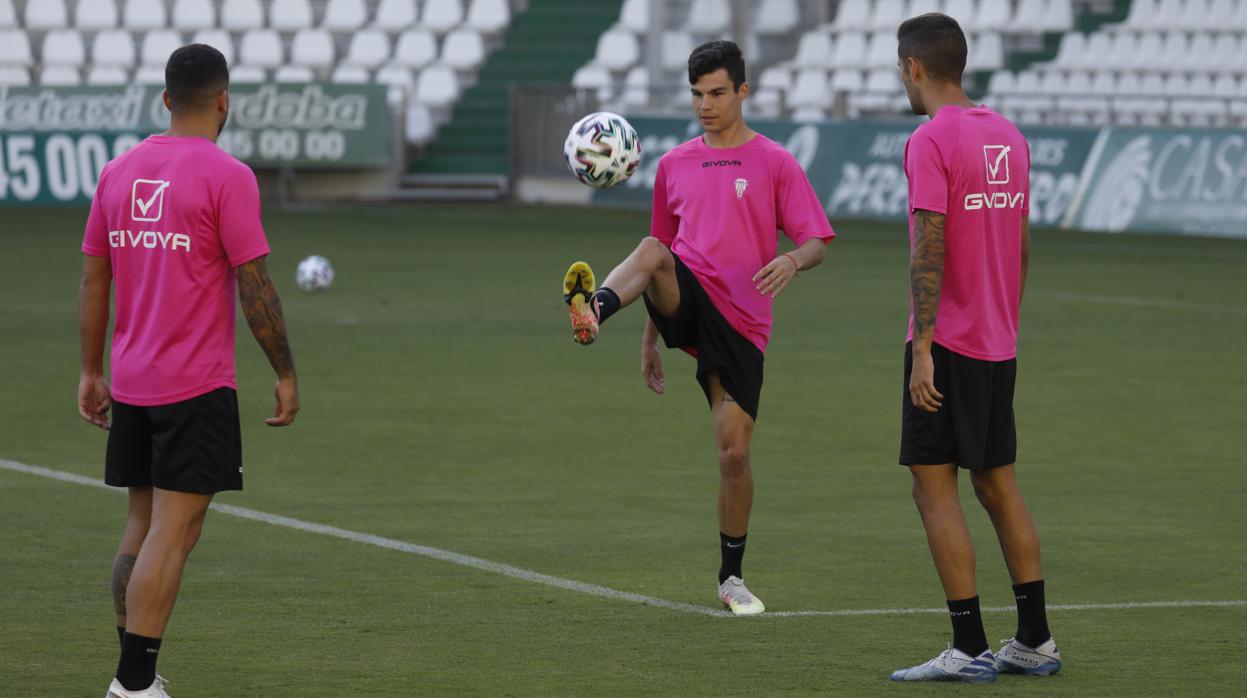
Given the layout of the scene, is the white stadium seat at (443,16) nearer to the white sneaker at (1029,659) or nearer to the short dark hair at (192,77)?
the white sneaker at (1029,659)

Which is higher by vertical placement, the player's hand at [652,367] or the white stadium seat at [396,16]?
the player's hand at [652,367]

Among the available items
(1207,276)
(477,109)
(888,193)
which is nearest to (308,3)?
(477,109)

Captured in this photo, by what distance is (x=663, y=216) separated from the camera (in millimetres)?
7840

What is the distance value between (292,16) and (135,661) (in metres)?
35.3

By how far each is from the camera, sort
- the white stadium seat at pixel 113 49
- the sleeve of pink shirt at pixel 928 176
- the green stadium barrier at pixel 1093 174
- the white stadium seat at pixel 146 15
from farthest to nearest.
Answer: the white stadium seat at pixel 146 15
the white stadium seat at pixel 113 49
the green stadium barrier at pixel 1093 174
the sleeve of pink shirt at pixel 928 176

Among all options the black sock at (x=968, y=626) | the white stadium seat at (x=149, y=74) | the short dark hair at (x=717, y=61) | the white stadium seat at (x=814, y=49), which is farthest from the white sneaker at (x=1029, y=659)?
the white stadium seat at (x=149, y=74)

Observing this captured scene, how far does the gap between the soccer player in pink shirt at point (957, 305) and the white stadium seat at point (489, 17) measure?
33426 mm

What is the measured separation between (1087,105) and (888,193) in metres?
4.00

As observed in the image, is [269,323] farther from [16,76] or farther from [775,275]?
[16,76]

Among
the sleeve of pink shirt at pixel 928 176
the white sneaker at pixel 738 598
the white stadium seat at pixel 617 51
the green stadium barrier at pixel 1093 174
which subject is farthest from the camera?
the white stadium seat at pixel 617 51

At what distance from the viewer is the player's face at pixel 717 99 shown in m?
7.51

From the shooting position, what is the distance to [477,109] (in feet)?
121

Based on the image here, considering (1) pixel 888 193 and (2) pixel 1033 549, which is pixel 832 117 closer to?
(1) pixel 888 193

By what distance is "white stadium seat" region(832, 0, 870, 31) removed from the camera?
122 ft
